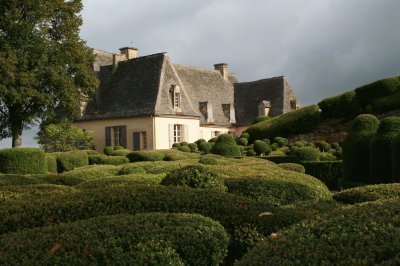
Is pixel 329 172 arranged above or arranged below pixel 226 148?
below

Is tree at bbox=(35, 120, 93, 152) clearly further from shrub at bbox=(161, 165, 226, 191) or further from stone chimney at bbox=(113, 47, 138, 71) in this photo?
shrub at bbox=(161, 165, 226, 191)

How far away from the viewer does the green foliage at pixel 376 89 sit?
3159 centimetres

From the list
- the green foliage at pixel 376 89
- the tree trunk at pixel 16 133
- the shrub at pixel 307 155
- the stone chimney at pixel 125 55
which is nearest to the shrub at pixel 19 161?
the shrub at pixel 307 155

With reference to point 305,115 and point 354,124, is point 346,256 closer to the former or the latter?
point 354,124

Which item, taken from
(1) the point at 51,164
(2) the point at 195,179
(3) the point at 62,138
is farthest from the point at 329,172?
(3) the point at 62,138

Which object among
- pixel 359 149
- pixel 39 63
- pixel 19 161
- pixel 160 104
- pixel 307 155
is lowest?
pixel 307 155

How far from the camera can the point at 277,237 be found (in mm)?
3801

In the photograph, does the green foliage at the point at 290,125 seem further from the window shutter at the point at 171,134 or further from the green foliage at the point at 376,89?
the window shutter at the point at 171,134

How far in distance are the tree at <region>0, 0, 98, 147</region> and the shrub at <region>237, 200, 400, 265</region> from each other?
93.8ft

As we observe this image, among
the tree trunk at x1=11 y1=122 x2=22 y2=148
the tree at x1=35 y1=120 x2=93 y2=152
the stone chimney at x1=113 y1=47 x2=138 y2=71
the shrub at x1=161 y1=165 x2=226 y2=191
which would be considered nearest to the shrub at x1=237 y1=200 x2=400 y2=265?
the shrub at x1=161 y1=165 x2=226 y2=191

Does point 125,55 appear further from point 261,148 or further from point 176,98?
point 261,148

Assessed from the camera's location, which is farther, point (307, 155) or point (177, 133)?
point (177, 133)

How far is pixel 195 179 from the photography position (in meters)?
8.07

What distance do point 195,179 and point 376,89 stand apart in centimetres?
2638
